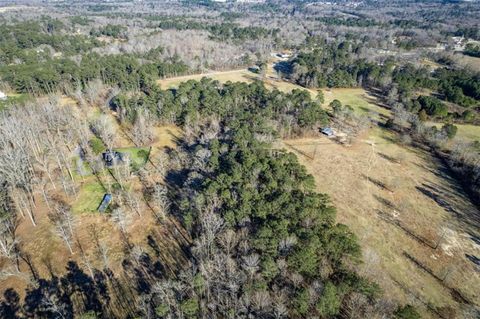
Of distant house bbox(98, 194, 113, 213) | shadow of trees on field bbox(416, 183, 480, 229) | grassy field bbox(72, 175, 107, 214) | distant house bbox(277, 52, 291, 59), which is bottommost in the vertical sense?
grassy field bbox(72, 175, 107, 214)

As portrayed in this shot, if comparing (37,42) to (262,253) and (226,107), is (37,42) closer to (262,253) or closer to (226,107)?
(226,107)

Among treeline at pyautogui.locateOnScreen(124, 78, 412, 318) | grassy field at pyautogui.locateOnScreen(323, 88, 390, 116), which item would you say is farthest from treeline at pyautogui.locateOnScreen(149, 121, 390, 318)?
grassy field at pyautogui.locateOnScreen(323, 88, 390, 116)

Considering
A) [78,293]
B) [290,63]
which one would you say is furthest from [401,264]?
[290,63]

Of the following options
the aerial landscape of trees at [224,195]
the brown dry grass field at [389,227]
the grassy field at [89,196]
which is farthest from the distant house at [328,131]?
the grassy field at [89,196]

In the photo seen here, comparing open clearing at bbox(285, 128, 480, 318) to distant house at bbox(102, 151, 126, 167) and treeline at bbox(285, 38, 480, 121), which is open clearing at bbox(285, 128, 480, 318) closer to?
treeline at bbox(285, 38, 480, 121)

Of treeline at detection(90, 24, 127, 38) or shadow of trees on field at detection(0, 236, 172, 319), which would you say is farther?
treeline at detection(90, 24, 127, 38)

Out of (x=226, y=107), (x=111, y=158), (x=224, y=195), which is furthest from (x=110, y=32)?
(x=224, y=195)

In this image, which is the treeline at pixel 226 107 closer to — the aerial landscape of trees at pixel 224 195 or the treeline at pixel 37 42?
the aerial landscape of trees at pixel 224 195
